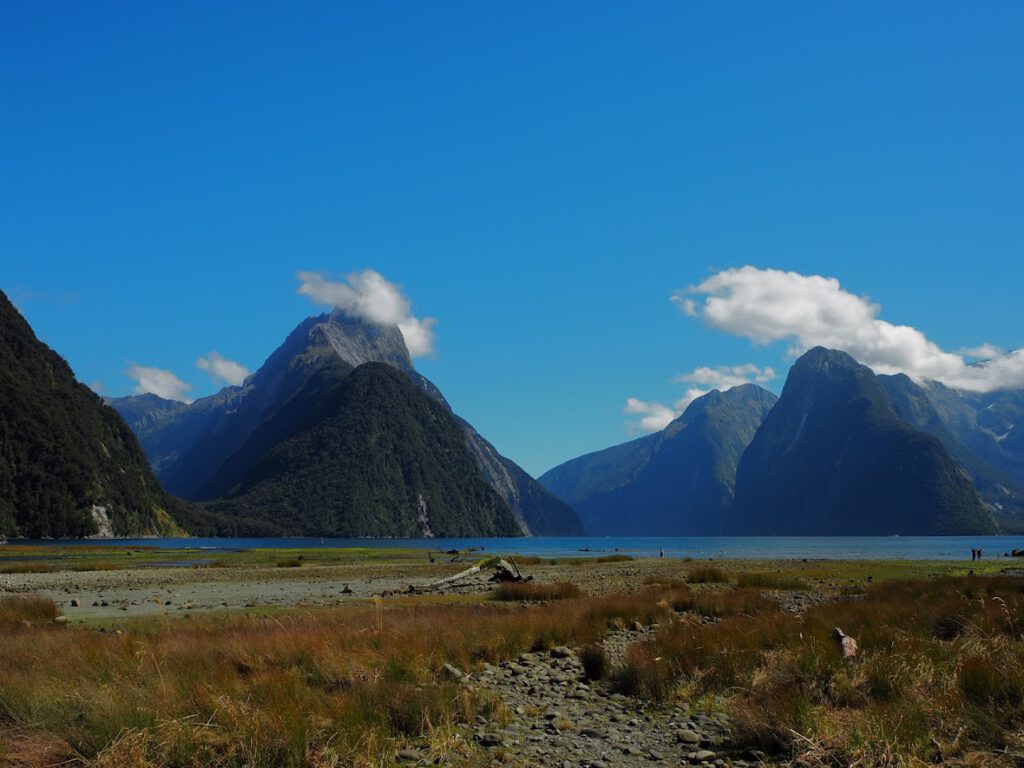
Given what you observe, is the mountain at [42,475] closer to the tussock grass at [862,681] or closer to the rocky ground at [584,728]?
the rocky ground at [584,728]

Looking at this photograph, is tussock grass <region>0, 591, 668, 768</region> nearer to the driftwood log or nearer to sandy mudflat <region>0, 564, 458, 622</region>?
sandy mudflat <region>0, 564, 458, 622</region>

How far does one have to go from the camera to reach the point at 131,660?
1158 centimetres

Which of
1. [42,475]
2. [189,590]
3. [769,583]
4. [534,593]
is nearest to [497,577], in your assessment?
[534,593]

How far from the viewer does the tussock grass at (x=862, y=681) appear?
8.66 metres

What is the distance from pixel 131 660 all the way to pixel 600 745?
739 cm

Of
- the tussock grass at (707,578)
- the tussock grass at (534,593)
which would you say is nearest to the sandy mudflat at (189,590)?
the tussock grass at (534,593)

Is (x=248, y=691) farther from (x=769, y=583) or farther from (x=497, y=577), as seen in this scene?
(x=769, y=583)

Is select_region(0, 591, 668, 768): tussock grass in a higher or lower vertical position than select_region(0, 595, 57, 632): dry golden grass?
higher

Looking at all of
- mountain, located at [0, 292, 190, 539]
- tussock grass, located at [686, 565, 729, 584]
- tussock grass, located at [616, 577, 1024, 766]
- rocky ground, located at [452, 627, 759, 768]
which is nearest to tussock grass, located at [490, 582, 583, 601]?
tussock grass, located at [616, 577, 1024, 766]

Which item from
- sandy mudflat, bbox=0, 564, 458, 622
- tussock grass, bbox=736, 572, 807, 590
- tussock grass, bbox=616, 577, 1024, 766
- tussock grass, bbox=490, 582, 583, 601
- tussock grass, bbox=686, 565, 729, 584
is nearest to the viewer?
tussock grass, bbox=616, 577, 1024, 766

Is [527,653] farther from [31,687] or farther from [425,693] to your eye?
[31,687]

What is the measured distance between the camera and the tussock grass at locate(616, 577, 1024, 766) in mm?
8664

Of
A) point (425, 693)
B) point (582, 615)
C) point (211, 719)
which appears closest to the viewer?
point (211, 719)

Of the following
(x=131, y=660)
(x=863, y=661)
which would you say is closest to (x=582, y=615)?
(x=863, y=661)
